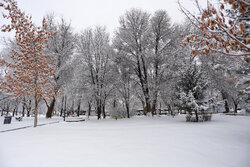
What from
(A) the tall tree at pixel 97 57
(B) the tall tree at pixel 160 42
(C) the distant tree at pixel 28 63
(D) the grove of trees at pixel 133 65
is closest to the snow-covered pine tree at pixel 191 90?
(D) the grove of trees at pixel 133 65

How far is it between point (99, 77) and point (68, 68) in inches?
191

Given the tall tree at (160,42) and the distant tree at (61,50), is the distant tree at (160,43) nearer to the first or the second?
the tall tree at (160,42)

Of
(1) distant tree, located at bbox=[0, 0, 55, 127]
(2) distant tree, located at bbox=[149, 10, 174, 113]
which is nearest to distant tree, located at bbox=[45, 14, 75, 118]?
(1) distant tree, located at bbox=[0, 0, 55, 127]

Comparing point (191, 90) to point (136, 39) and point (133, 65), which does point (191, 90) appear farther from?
point (136, 39)

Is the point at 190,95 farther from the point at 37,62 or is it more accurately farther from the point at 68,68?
the point at 68,68

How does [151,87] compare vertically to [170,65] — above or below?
below

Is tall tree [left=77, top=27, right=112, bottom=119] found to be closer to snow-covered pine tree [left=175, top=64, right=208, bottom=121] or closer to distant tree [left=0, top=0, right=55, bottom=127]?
distant tree [left=0, top=0, right=55, bottom=127]

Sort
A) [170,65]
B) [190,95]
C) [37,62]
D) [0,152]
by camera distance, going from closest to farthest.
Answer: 1. [0,152]
2. [37,62]
3. [190,95]
4. [170,65]

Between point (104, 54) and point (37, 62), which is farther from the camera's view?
point (104, 54)

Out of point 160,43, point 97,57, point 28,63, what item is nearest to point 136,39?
point 160,43

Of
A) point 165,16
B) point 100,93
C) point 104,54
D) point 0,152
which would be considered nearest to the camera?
point 0,152

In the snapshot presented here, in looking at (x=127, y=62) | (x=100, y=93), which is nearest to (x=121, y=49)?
(x=127, y=62)

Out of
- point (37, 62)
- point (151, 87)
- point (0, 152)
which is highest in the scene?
point (37, 62)

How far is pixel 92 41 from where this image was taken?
21703mm
